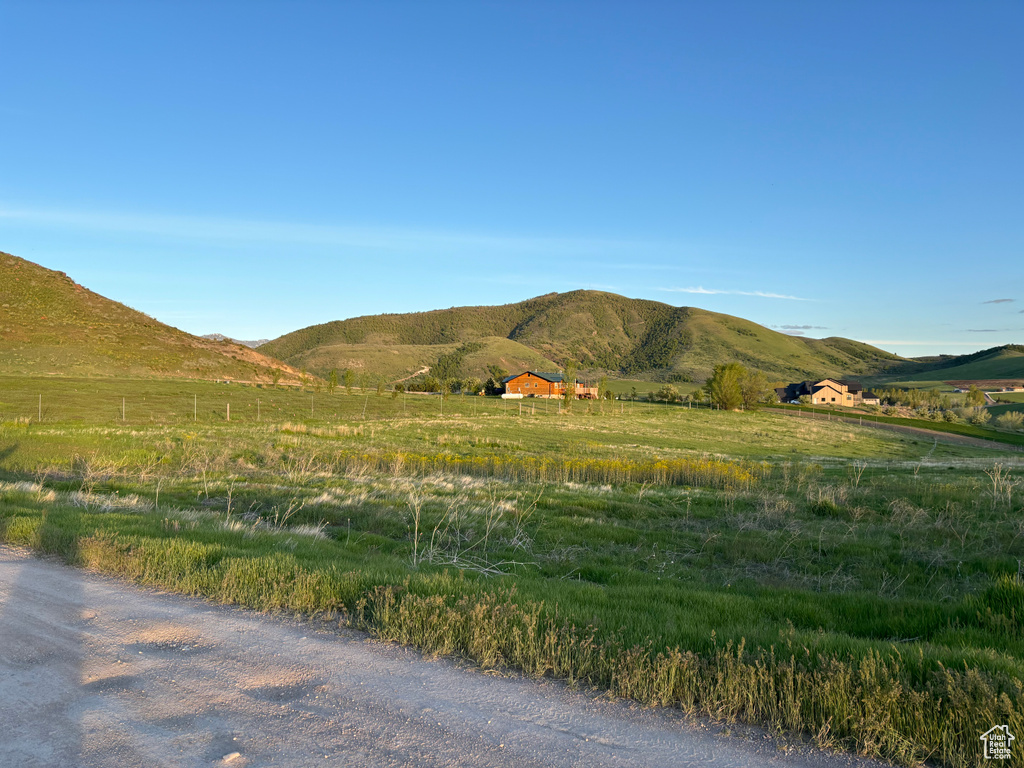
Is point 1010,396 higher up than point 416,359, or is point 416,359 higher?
point 416,359

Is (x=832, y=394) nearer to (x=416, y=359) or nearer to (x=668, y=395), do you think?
(x=668, y=395)

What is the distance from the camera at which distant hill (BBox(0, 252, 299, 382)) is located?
219 ft

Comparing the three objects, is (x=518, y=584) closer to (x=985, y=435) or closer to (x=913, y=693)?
(x=913, y=693)

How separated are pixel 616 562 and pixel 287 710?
7.08 m

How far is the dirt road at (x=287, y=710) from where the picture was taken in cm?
389

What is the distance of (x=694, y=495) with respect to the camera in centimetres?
1833

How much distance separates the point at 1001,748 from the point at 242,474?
20.5 m

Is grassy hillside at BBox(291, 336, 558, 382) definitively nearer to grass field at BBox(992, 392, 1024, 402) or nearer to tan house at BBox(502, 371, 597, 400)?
tan house at BBox(502, 371, 597, 400)

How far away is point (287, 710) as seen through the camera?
4445 mm

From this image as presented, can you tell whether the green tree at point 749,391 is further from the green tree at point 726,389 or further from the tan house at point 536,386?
the tan house at point 536,386

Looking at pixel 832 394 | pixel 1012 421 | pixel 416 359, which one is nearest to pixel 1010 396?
pixel 832 394

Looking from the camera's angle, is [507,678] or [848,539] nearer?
[507,678]

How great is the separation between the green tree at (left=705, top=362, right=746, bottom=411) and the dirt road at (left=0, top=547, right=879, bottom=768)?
305ft

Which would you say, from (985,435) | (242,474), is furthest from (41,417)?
(985,435)
